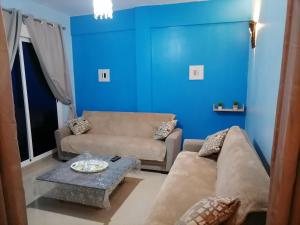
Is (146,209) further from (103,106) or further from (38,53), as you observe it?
(38,53)

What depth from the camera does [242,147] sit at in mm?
1922

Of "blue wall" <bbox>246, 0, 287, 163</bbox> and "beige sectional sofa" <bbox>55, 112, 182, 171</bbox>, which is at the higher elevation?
"blue wall" <bbox>246, 0, 287, 163</bbox>

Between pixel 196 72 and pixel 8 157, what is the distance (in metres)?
3.24

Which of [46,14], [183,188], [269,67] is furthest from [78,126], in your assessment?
[269,67]

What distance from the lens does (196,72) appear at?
368 cm

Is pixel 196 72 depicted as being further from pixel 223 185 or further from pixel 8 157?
pixel 8 157

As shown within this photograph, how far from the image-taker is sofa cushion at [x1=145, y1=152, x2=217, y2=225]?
59.4 inches

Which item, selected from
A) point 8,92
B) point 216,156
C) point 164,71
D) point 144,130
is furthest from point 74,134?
point 8,92

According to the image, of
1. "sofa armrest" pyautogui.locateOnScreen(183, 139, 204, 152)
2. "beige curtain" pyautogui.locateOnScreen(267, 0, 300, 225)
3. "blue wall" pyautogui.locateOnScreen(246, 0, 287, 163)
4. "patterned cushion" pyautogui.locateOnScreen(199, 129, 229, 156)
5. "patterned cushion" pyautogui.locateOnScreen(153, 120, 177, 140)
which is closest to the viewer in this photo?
"beige curtain" pyautogui.locateOnScreen(267, 0, 300, 225)

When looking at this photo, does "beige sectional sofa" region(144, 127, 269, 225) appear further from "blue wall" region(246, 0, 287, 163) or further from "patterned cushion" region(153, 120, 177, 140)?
"patterned cushion" region(153, 120, 177, 140)

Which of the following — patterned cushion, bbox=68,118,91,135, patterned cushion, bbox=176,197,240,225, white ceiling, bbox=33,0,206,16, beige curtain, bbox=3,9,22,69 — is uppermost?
white ceiling, bbox=33,0,206,16

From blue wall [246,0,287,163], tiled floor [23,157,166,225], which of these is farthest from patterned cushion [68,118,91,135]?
blue wall [246,0,287,163]

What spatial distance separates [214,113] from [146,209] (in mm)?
2050

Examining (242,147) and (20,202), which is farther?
(242,147)
